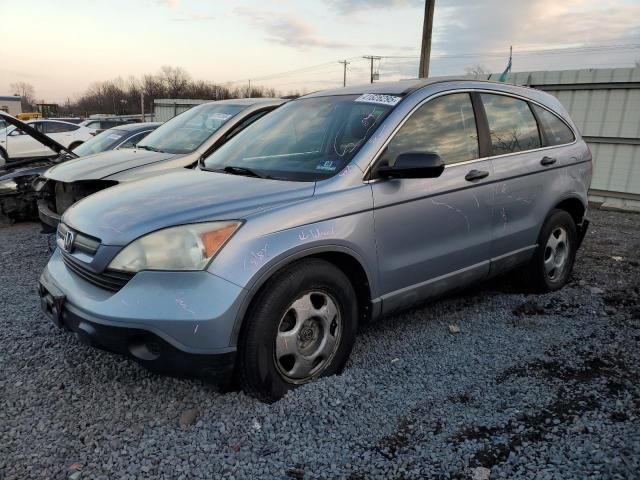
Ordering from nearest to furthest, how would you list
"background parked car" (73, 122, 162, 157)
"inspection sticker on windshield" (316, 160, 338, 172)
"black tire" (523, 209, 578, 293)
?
"inspection sticker on windshield" (316, 160, 338, 172)
"black tire" (523, 209, 578, 293)
"background parked car" (73, 122, 162, 157)

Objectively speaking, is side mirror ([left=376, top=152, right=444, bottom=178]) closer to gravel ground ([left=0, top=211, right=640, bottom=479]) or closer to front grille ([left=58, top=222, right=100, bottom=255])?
gravel ground ([left=0, top=211, right=640, bottom=479])

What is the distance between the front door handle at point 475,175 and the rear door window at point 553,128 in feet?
3.47

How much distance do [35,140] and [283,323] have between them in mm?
13263

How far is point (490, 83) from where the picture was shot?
4.05 meters

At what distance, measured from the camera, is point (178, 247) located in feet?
8.12

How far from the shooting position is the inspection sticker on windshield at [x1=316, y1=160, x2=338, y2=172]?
3.04m

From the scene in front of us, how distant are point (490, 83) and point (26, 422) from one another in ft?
12.8

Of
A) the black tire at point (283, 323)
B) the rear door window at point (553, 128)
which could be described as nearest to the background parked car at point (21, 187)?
the black tire at point (283, 323)

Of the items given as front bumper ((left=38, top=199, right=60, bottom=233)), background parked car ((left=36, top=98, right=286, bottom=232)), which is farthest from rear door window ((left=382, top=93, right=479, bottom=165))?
front bumper ((left=38, top=199, right=60, bottom=233))

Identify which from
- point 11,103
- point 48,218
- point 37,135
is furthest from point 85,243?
point 11,103

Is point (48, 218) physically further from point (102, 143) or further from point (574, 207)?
point (574, 207)

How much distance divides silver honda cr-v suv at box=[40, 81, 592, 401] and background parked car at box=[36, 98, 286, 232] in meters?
1.71

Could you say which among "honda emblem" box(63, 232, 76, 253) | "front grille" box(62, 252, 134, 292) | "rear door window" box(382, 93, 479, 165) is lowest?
"front grille" box(62, 252, 134, 292)

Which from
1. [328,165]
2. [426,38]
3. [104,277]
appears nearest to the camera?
[104,277]
